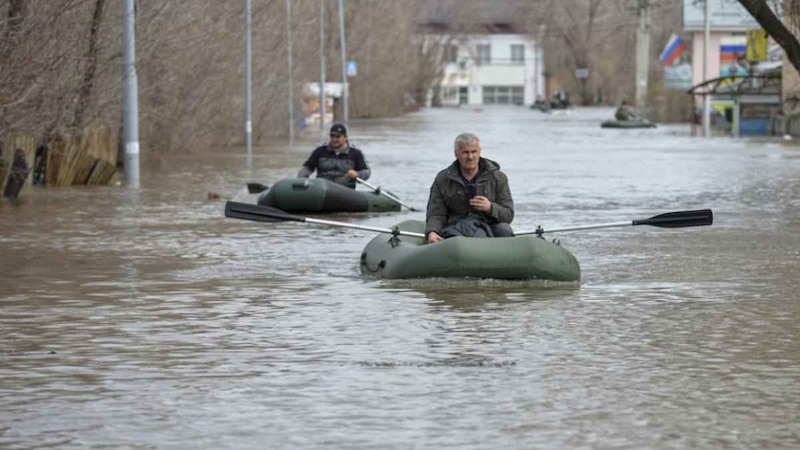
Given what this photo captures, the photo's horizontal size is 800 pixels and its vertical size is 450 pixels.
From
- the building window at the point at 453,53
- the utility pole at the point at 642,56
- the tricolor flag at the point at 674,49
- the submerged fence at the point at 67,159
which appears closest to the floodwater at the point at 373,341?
the submerged fence at the point at 67,159

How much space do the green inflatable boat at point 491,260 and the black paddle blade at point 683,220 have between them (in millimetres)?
1357

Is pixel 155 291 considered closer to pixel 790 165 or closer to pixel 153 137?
pixel 790 165

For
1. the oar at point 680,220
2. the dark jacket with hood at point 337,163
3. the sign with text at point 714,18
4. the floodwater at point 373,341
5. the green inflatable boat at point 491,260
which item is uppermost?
the sign with text at point 714,18

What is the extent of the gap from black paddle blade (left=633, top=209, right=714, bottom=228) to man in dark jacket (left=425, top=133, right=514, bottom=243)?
151 centimetres

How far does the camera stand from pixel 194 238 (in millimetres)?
21250

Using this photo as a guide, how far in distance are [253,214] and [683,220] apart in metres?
3.90

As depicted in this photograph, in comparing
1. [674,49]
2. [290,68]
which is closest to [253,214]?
[290,68]

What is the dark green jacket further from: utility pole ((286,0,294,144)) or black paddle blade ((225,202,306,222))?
utility pole ((286,0,294,144))

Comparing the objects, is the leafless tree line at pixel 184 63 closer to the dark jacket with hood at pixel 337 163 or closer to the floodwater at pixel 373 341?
the floodwater at pixel 373 341

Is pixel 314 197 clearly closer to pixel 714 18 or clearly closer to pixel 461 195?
pixel 461 195

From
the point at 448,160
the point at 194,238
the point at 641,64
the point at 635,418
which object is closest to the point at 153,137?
the point at 448,160

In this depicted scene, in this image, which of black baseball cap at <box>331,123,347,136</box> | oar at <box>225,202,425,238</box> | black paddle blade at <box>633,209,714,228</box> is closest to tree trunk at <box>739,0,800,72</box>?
black baseball cap at <box>331,123,347,136</box>

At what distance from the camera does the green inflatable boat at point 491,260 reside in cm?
1531

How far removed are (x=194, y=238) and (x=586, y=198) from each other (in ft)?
31.7
